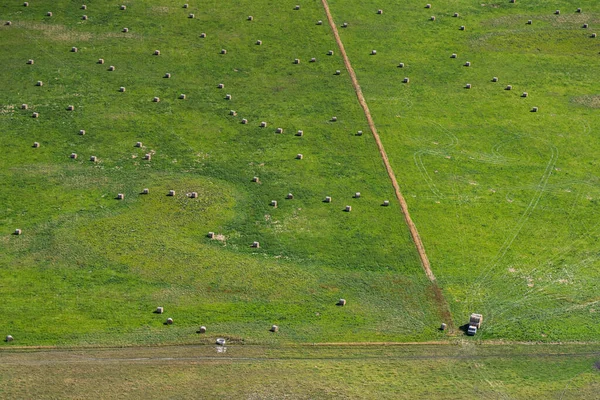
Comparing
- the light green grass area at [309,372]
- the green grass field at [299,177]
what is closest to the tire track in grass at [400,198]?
the green grass field at [299,177]

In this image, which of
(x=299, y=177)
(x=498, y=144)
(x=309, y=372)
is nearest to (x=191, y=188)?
(x=299, y=177)

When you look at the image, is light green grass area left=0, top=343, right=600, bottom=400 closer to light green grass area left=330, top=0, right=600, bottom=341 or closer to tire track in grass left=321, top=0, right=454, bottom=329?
light green grass area left=330, top=0, right=600, bottom=341

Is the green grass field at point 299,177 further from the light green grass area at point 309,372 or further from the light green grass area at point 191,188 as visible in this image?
the light green grass area at point 309,372

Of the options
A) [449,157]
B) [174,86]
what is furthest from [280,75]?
[449,157]

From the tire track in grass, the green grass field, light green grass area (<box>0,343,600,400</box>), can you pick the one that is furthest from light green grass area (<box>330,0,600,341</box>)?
light green grass area (<box>0,343,600,400</box>)

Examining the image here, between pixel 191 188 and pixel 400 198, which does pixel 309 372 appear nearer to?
pixel 400 198
